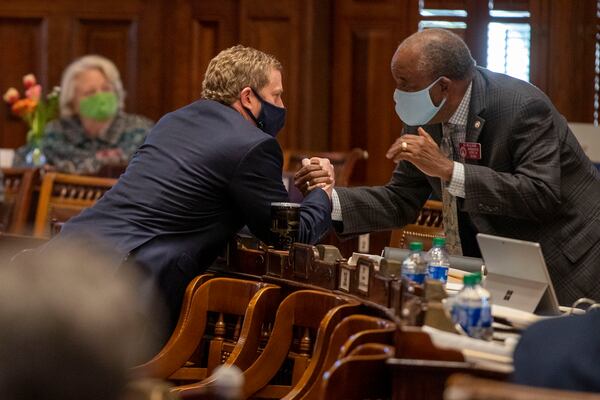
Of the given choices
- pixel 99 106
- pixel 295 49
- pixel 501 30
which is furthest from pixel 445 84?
pixel 295 49

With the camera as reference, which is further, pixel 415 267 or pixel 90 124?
pixel 90 124

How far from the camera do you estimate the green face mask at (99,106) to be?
693 centimetres

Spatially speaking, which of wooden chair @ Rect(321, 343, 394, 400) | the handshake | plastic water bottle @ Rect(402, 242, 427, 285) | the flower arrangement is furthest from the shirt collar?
the flower arrangement

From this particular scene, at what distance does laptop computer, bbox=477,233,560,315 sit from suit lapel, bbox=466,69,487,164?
99 centimetres

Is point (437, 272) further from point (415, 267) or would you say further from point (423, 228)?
point (423, 228)

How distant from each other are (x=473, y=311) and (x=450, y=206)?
1.43 metres

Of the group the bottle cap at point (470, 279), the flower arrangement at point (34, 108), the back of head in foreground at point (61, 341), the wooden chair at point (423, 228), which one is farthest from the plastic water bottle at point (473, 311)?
the flower arrangement at point (34, 108)

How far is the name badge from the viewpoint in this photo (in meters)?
3.64

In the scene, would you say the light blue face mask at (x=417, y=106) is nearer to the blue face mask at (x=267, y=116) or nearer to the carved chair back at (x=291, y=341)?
the blue face mask at (x=267, y=116)

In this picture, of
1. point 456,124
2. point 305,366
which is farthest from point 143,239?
point 456,124

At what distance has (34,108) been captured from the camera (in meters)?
7.15

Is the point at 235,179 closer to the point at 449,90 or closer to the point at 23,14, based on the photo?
the point at 449,90

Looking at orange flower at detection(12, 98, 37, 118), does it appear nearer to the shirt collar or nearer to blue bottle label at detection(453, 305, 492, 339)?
the shirt collar

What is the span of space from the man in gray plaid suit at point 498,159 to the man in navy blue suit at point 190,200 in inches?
13.8
